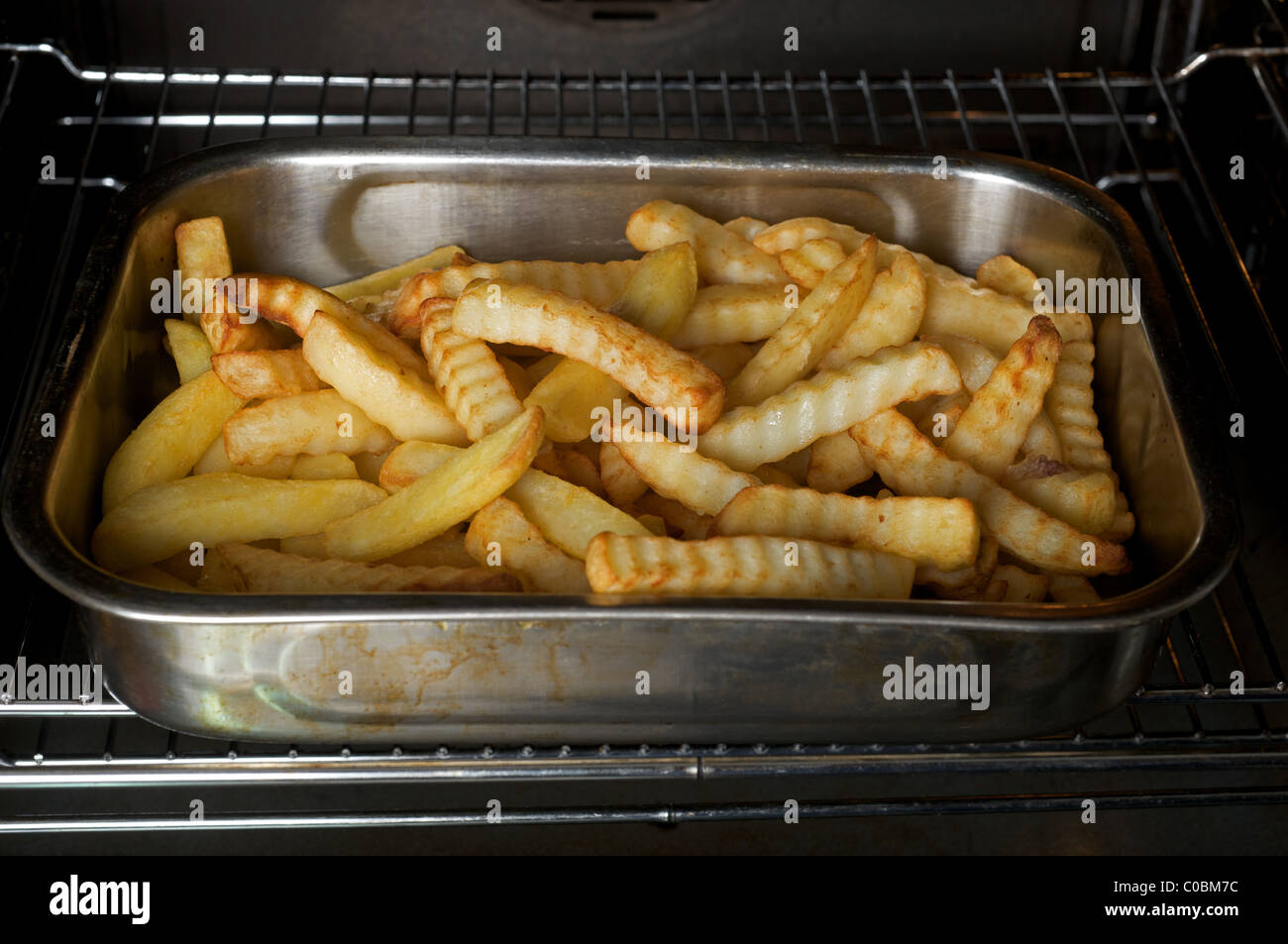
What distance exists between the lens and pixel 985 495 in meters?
2.04

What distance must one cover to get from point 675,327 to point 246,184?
0.96m

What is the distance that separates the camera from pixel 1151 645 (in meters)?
1.85

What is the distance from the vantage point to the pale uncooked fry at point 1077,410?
2.21 metres

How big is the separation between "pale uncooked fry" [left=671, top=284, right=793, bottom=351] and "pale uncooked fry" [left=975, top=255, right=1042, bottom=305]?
1.54 feet

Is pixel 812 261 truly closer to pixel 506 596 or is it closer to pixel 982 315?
pixel 982 315

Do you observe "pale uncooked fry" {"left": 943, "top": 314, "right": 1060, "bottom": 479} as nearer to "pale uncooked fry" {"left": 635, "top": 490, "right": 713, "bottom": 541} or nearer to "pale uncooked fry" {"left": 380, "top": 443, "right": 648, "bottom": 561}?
"pale uncooked fry" {"left": 635, "top": 490, "right": 713, "bottom": 541}

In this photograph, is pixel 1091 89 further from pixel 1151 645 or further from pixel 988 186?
pixel 1151 645

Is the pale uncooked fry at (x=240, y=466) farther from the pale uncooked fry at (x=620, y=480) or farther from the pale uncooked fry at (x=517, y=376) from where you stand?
the pale uncooked fry at (x=620, y=480)

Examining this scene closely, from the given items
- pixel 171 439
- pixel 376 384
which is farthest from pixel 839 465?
pixel 171 439

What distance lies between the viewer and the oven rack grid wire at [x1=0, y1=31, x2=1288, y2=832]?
6.24ft

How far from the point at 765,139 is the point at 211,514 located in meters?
1.89
